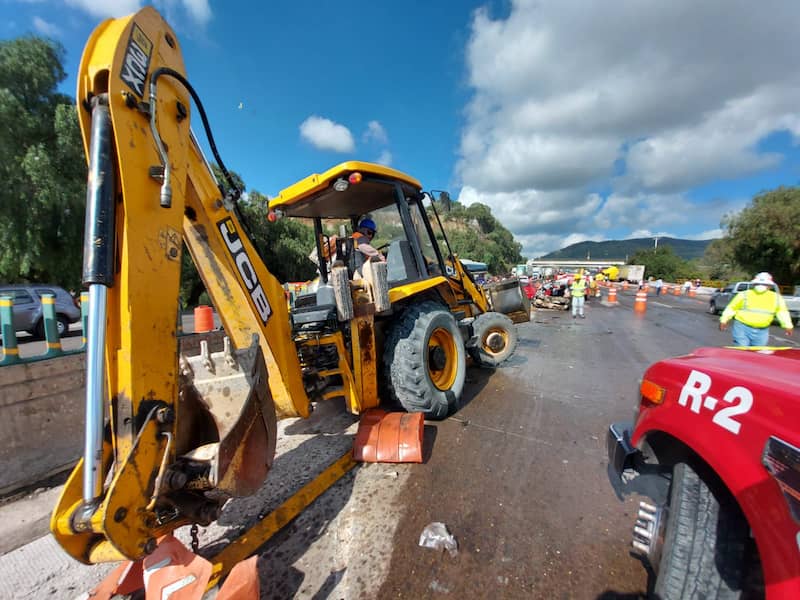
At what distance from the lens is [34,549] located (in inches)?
82.6

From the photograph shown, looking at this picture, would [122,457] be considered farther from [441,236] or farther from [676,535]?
[441,236]

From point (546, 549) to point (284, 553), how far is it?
1.50 meters

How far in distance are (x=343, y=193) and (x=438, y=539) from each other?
3.13 metres

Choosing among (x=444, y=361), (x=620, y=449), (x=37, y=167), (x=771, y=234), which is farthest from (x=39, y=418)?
(x=771, y=234)

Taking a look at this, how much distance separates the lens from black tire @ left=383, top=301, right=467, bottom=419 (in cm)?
315

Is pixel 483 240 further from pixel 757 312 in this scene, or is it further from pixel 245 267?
pixel 245 267

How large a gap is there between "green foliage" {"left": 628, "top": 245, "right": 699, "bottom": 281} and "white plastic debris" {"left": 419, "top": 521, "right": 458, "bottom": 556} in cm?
7159

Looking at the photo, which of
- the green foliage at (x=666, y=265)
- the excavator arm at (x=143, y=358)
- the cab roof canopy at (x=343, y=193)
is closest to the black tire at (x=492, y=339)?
the cab roof canopy at (x=343, y=193)

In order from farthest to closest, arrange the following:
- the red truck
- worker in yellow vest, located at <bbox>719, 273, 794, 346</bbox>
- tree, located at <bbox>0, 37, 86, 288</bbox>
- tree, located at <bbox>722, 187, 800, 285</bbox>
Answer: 1. tree, located at <bbox>722, 187, 800, 285</bbox>
2. tree, located at <bbox>0, 37, 86, 288</bbox>
3. worker in yellow vest, located at <bbox>719, 273, 794, 346</bbox>
4. the red truck

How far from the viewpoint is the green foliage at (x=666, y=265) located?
6041 cm

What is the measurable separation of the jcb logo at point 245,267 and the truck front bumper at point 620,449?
2.14m

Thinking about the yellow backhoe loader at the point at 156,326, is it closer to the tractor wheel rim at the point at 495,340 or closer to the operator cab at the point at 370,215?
the operator cab at the point at 370,215

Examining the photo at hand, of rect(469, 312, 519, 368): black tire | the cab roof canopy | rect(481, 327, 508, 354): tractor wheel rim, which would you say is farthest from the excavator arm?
rect(481, 327, 508, 354): tractor wheel rim

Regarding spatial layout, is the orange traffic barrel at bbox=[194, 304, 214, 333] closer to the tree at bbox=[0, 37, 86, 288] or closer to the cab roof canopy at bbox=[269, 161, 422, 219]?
the cab roof canopy at bbox=[269, 161, 422, 219]
